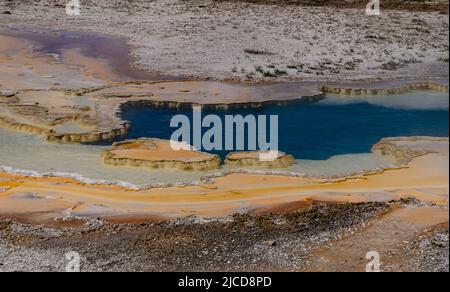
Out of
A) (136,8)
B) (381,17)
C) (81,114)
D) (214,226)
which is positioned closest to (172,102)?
(81,114)

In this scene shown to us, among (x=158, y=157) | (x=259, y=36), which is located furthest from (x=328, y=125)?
(x=259, y=36)

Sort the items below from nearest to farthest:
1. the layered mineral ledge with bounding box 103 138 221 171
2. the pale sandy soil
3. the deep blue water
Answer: the layered mineral ledge with bounding box 103 138 221 171 < the deep blue water < the pale sandy soil

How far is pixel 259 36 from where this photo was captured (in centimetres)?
2398

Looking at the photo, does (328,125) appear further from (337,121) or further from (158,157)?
(158,157)

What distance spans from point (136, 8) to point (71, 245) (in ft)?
74.2

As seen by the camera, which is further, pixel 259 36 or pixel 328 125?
pixel 259 36

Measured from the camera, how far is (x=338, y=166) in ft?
39.4

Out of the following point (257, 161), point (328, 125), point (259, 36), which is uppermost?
point (259, 36)

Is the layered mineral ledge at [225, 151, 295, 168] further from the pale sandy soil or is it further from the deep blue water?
the pale sandy soil

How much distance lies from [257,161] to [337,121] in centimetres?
357

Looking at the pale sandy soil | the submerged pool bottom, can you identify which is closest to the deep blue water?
the submerged pool bottom

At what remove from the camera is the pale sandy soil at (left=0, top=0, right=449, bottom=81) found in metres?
19.8

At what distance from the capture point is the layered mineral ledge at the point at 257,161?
39.2 feet

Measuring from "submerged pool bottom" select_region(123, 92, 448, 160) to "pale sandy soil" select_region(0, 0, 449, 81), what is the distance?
1428 millimetres
